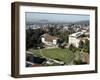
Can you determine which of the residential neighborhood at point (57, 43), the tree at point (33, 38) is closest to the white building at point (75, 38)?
the residential neighborhood at point (57, 43)

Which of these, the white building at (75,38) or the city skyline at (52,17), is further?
the white building at (75,38)

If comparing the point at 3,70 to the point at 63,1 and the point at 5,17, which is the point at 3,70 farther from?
the point at 63,1

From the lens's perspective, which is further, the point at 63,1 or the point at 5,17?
the point at 63,1

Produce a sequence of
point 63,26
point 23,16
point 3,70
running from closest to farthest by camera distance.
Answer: point 3,70 → point 23,16 → point 63,26

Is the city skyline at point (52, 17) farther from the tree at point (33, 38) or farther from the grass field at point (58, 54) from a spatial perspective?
the grass field at point (58, 54)

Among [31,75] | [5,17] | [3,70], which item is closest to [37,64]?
[31,75]

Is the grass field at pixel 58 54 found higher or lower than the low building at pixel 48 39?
lower

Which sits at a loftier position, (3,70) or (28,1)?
(28,1)

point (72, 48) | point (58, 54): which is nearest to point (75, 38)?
point (72, 48)

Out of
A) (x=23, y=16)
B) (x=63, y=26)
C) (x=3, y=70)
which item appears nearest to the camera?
(x=3, y=70)
